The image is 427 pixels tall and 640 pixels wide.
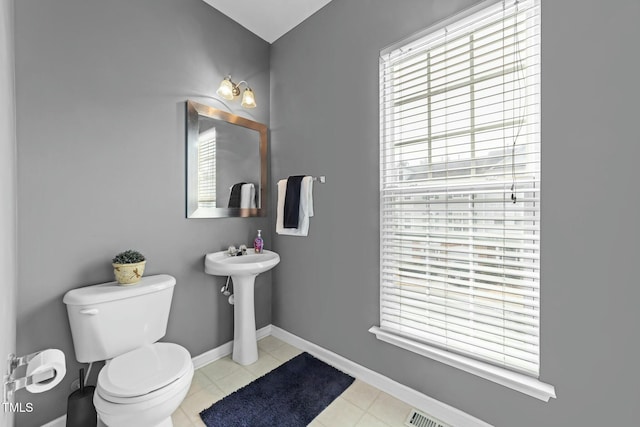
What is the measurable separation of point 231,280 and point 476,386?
68.8 inches

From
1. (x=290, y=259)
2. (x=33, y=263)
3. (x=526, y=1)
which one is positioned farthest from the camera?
(x=290, y=259)

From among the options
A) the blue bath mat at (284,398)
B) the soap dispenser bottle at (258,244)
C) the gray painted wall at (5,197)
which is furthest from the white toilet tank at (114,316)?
the soap dispenser bottle at (258,244)

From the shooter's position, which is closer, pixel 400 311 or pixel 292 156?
pixel 400 311

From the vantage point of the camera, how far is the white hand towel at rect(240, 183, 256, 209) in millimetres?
2234

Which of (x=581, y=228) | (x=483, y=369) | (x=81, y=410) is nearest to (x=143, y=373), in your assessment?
(x=81, y=410)

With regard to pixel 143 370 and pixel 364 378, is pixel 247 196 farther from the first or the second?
pixel 364 378

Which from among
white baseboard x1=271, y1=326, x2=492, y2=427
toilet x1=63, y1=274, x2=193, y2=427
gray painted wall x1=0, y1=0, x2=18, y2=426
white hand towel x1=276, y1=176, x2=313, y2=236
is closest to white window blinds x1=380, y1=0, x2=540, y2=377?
white baseboard x1=271, y1=326, x2=492, y2=427

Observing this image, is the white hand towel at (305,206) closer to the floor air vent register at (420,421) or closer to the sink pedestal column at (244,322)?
the sink pedestal column at (244,322)

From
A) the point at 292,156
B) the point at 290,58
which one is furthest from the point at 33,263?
the point at 290,58

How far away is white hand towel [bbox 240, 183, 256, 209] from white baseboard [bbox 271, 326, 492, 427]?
117 cm

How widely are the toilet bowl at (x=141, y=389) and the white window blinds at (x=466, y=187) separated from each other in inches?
47.2

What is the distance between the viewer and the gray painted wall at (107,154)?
53.2 inches

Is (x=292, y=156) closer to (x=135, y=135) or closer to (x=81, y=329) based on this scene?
(x=135, y=135)

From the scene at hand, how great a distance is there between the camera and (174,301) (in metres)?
1.87
